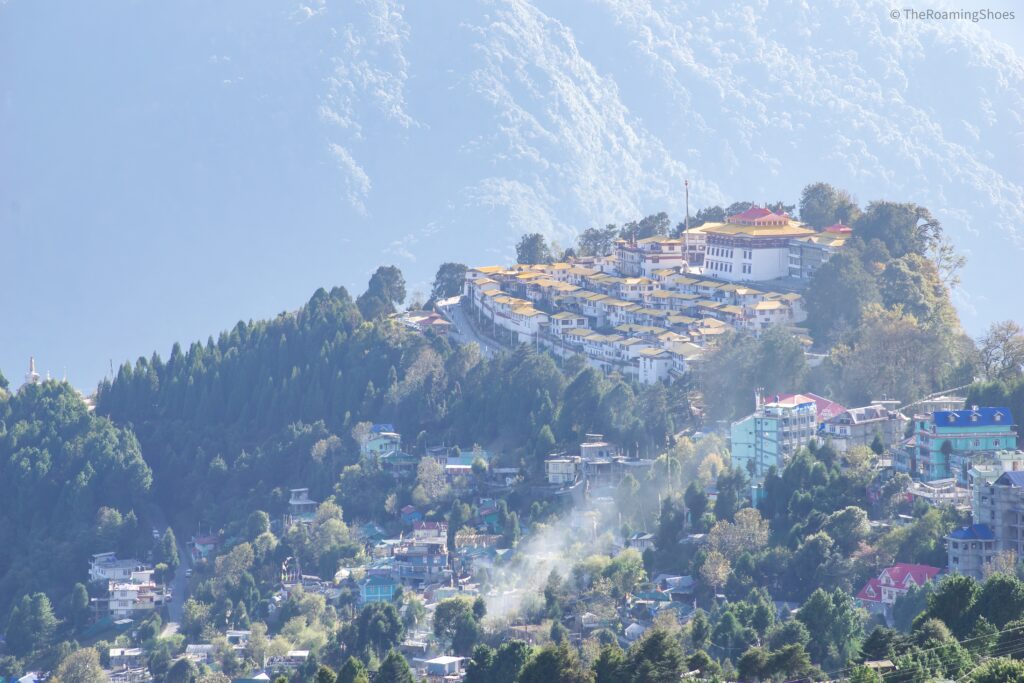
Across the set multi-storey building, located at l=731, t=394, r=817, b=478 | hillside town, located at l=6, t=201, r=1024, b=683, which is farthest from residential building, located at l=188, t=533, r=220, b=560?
multi-storey building, located at l=731, t=394, r=817, b=478

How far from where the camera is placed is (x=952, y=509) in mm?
62281

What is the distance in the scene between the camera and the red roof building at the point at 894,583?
59.3m

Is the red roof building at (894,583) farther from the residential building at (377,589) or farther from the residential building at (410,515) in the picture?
the residential building at (410,515)

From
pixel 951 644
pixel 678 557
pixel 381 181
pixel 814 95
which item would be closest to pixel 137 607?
pixel 678 557

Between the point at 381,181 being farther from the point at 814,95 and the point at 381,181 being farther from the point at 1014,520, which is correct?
the point at 1014,520

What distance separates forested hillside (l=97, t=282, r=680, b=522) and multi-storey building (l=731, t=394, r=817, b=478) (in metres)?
5.21

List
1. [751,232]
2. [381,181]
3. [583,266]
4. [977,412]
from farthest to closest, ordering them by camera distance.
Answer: [381,181], [583,266], [751,232], [977,412]

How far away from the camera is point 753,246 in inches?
3332

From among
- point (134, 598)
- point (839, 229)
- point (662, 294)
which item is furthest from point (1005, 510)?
point (134, 598)

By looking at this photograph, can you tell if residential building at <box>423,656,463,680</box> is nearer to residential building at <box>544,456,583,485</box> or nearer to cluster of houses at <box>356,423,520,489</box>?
residential building at <box>544,456,583,485</box>

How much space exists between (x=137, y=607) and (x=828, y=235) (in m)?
23.5

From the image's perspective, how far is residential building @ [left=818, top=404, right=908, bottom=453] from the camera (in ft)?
226

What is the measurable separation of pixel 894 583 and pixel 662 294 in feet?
88.5

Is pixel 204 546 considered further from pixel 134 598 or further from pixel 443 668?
pixel 443 668
